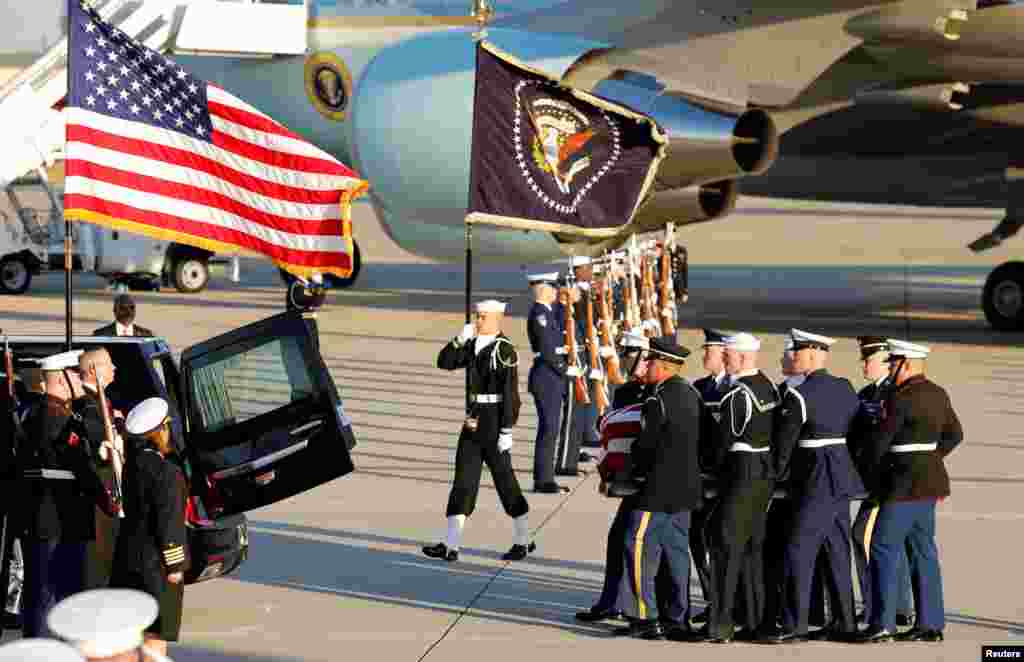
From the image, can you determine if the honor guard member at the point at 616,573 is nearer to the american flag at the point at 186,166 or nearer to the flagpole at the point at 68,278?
the american flag at the point at 186,166

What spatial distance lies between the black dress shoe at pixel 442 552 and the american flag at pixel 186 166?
201 centimetres

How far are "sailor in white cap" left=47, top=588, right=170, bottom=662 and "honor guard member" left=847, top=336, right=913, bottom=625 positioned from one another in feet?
21.2

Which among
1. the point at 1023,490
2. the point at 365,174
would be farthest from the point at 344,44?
the point at 1023,490

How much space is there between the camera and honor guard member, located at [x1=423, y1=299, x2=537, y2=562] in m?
11.8

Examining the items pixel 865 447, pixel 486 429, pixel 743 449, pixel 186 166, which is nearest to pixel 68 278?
pixel 186 166

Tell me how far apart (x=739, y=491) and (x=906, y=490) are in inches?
39.4

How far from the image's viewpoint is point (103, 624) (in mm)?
4184

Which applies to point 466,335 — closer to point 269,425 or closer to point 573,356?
point 269,425

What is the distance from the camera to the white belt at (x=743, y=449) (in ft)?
32.5

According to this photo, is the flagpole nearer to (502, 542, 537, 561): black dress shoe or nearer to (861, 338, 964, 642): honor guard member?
(502, 542, 537, 561): black dress shoe

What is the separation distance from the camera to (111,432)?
9352 millimetres

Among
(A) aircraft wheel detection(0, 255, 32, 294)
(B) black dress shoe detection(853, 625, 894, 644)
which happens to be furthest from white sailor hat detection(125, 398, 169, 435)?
(A) aircraft wheel detection(0, 255, 32, 294)

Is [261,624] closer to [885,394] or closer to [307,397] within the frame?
[307,397]

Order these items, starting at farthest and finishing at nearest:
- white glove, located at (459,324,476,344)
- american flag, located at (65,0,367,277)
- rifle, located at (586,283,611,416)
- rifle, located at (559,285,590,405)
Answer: rifle, located at (586,283,611,416)
rifle, located at (559,285,590,405)
white glove, located at (459,324,476,344)
american flag, located at (65,0,367,277)
